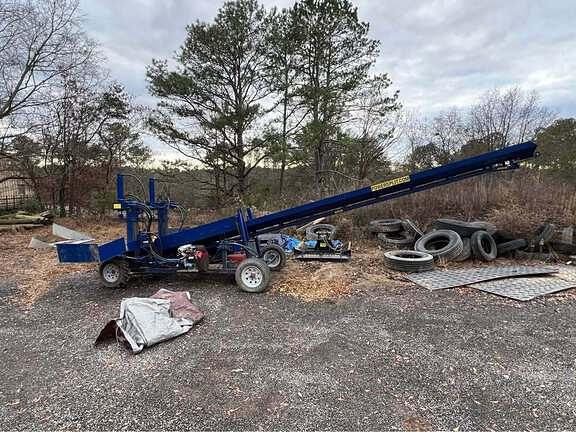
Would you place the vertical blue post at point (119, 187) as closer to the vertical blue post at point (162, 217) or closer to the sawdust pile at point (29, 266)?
the vertical blue post at point (162, 217)

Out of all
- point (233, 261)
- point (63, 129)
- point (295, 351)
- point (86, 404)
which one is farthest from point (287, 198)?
point (86, 404)

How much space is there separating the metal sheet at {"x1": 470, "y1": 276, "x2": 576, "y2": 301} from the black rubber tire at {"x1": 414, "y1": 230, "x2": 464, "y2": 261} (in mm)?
1006

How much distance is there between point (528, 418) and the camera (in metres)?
1.87

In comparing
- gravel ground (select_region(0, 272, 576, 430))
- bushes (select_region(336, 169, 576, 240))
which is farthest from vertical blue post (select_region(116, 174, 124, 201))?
bushes (select_region(336, 169, 576, 240))

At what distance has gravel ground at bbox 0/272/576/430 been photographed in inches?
75.5

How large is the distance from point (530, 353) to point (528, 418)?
35.2 inches

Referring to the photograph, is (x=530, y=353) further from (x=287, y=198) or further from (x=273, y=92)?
(x=273, y=92)

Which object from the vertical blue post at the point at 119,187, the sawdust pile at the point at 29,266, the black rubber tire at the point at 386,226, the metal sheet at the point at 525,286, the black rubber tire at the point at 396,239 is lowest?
the metal sheet at the point at 525,286

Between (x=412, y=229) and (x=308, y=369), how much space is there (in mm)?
5093

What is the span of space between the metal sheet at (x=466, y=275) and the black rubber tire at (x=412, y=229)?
62.4 inches

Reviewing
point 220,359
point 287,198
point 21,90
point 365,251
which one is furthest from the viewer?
point 287,198

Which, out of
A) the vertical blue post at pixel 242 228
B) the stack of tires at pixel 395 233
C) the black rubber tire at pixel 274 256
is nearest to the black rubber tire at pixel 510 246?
the stack of tires at pixel 395 233

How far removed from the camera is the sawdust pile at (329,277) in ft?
13.4

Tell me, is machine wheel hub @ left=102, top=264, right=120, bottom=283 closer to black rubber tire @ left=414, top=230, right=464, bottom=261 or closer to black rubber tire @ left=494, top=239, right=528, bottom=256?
black rubber tire @ left=414, top=230, right=464, bottom=261
